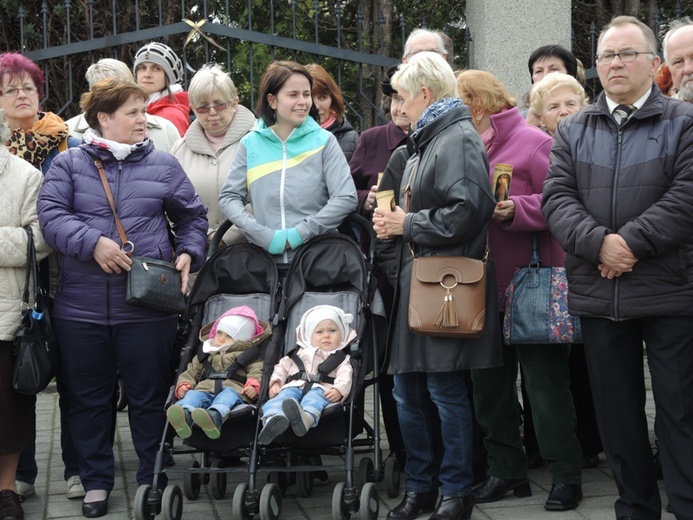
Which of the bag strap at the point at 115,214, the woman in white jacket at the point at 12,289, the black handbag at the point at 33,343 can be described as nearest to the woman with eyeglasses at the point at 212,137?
the bag strap at the point at 115,214

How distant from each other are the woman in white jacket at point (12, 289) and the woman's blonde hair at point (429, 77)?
6.20 ft

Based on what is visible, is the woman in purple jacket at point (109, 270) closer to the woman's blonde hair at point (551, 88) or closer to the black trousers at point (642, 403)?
the woman's blonde hair at point (551, 88)

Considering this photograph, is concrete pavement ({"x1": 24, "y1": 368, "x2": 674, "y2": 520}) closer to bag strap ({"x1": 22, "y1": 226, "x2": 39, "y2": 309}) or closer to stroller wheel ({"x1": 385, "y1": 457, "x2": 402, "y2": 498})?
stroller wheel ({"x1": 385, "y1": 457, "x2": 402, "y2": 498})

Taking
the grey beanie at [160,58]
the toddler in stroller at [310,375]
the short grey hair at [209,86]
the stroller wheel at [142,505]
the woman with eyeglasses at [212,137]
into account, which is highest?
the grey beanie at [160,58]

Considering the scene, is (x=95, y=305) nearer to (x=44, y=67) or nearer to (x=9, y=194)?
(x=9, y=194)

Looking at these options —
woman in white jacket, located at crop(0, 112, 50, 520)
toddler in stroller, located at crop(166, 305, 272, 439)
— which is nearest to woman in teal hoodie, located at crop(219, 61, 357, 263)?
toddler in stroller, located at crop(166, 305, 272, 439)

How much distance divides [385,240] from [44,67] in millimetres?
3848

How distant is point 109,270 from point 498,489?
6.92 ft

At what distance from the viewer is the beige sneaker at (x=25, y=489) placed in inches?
224

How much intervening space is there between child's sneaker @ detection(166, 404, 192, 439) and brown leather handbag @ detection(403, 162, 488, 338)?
1063 mm

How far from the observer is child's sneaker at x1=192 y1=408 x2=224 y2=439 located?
4.87m

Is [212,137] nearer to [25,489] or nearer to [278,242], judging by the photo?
[278,242]

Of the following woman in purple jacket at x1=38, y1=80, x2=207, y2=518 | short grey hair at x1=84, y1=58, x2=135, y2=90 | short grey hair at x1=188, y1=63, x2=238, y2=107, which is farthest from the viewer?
short grey hair at x1=84, y1=58, x2=135, y2=90

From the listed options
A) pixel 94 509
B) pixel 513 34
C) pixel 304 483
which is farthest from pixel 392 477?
pixel 513 34
